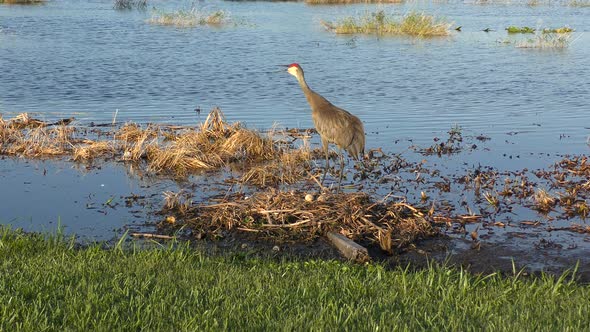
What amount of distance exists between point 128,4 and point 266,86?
89.9ft

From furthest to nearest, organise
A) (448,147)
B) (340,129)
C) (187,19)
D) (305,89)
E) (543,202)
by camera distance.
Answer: (187,19) → (448,147) → (305,89) → (340,129) → (543,202)

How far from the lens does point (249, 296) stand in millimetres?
6367

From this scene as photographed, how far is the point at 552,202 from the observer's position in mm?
10664

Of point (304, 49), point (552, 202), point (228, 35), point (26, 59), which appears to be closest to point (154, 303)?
point (552, 202)

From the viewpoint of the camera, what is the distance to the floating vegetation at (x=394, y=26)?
34.2m

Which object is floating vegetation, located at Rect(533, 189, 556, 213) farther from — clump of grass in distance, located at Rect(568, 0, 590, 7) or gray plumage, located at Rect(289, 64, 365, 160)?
clump of grass in distance, located at Rect(568, 0, 590, 7)

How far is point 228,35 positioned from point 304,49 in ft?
16.8

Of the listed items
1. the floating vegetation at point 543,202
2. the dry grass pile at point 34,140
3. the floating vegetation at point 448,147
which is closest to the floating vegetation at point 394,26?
the floating vegetation at point 448,147

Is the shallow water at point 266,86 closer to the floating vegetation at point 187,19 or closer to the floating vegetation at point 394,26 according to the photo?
the floating vegetation at point 394,26

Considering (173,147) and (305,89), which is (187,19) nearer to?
(173,147)

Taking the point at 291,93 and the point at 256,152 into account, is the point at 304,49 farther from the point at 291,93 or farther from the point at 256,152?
the point at 256,152

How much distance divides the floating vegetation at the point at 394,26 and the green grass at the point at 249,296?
27.0 m

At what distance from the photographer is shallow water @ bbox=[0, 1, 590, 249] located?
12523 millimetres

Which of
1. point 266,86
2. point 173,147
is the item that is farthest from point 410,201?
point 266,86
